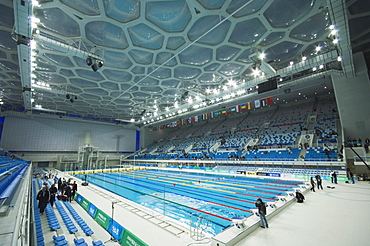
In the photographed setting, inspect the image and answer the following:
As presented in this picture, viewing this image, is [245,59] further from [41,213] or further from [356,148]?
[41,213]

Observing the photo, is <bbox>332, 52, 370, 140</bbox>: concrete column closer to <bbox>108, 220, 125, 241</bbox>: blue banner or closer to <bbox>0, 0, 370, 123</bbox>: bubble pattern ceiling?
<bbox>0, 0, 370, 123</bbox>: bubble pattern ceiling

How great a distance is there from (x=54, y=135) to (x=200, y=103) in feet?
90.3

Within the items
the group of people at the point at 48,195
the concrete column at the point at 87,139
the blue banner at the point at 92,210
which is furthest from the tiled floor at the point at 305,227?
the concrete column at the point at 87,139

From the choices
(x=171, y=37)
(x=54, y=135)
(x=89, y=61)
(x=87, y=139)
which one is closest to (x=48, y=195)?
(x=89, y=61)

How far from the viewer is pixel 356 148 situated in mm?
14648

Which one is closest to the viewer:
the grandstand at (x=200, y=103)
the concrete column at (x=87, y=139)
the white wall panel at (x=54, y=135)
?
the grandstand at (x=200, y=103)

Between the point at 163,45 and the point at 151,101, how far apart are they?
14.0 m

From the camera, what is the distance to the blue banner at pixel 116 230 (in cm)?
527

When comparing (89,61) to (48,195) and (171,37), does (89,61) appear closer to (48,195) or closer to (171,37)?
(171,37)

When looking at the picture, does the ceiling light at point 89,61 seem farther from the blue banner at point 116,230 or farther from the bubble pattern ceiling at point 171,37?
the blue banner at point 116,230

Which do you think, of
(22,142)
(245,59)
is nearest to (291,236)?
(245,59)

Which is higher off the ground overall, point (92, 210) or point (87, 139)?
point (87, 139)

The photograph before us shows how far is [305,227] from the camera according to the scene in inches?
207

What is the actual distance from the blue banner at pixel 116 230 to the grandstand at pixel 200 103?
8cm
